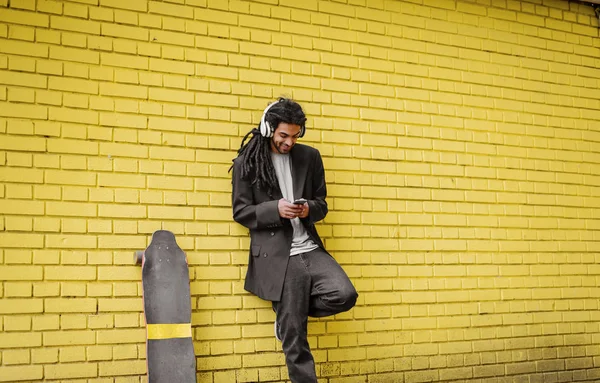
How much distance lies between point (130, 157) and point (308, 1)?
2.02 metres

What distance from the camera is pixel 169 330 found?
4855mm

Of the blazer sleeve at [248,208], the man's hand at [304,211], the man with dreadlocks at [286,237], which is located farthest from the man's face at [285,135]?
the man's hand at [304,211]

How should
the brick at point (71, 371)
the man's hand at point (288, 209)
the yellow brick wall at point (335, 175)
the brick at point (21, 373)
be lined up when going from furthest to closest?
the man's hand at point (288, 209) < the yellow brick wall at point (335, 175) < the brick at point (71, 371) < the brick at point (21, 373)

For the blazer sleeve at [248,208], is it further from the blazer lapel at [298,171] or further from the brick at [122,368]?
the brick at [122,368]

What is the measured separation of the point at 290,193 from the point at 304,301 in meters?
0.81

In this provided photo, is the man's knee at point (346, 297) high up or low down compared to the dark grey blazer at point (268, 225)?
down

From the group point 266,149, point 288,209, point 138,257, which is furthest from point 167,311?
point 266,149

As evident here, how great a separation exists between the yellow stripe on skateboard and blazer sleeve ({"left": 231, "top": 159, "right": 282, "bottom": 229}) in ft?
2.73

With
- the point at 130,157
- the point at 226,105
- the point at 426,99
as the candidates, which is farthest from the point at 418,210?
the point at 130,157

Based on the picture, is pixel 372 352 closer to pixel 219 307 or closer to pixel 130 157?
pixel 219 307

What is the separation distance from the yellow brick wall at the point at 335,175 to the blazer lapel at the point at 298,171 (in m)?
0.47

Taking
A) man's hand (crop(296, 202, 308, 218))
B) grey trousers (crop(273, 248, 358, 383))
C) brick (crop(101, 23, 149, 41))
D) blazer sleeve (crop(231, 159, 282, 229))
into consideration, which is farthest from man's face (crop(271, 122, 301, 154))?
brick (crop(101, 23, 149, 41))

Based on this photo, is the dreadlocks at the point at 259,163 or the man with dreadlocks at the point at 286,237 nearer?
the man with dreadlocks at the point at 286,237

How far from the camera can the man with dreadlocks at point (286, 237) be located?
496 centimetres
